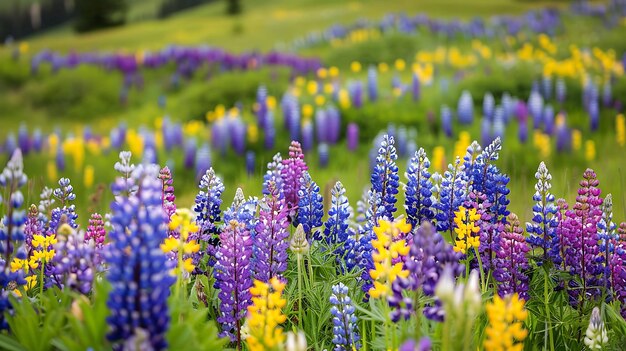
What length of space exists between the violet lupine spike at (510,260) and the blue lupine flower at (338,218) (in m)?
0.69

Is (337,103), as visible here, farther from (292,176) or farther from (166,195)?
(166,195)

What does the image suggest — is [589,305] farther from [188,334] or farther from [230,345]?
[188,334]

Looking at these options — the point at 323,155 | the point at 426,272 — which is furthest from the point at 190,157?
the point at 426,272

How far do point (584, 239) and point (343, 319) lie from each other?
110 centimetres

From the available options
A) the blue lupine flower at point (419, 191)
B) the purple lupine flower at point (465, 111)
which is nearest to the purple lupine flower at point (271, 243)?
the blue lupine flower at point (419, 191)

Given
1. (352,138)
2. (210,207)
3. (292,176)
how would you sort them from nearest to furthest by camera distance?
(210,207) < (292,176) < (352,138)

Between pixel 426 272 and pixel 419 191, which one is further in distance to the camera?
pixel 419 191

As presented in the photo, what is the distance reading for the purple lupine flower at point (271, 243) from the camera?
8.10ft

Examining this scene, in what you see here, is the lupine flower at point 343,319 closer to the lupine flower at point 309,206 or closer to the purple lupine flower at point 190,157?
the lupine flower at point 309,206

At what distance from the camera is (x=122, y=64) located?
1959cm

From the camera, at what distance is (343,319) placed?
7.34 ft

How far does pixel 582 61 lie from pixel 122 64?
1373 centimetres

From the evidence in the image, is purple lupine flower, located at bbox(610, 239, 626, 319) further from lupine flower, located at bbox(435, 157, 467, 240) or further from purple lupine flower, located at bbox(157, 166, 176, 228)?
purple lupine flower, located at bbox(157, 166, 176, 228)

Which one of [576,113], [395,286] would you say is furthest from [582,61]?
[395,286]
